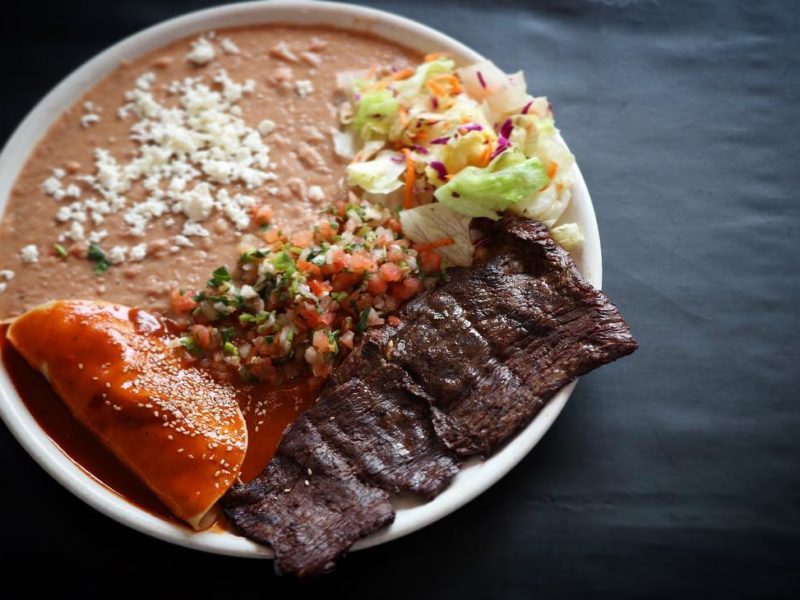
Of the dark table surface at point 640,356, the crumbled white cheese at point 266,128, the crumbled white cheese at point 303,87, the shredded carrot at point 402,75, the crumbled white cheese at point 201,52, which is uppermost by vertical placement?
the crumbled white cheese at point 201,52

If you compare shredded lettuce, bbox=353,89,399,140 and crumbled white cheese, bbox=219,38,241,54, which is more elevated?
crumbled white cheese, bbox=219,38,241,54

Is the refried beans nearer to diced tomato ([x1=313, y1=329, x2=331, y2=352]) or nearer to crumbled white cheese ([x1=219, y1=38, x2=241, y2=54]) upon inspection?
crumbled white cheese ([x1=219, y1=38, x2=241, y2=54])

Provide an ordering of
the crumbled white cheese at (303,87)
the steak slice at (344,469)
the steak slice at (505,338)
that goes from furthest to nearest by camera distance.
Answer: the crumbled white cheese at (303,87)
the steak slice at (505,338)
the steak slice at (344,469)

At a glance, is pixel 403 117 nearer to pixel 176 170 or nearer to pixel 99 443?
pixel 176 170

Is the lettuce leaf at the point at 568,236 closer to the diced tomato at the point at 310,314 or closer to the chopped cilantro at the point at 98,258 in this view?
the diced tomato at the point at 310,314

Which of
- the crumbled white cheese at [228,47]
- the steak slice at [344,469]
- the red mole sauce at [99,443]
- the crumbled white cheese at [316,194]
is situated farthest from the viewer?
the crumbled white cheese at [228,47]

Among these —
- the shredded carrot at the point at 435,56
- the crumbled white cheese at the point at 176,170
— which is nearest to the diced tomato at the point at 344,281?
the crumbled white cheese at the point at 176,170

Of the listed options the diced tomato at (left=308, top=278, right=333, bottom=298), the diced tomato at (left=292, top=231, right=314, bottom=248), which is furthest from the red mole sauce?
the diced tomato at (left=292, top=231, right=314, bottom=248)

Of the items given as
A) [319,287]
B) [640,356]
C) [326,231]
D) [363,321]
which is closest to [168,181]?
[326,231]

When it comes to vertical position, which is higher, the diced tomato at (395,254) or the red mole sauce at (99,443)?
the diced tomato at (395,254)
